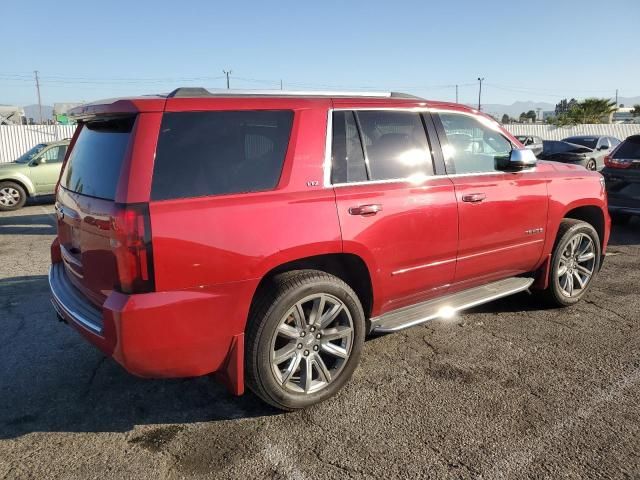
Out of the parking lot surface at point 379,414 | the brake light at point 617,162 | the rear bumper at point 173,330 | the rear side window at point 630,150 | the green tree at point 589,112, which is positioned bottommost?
the parking lot surface at point 379,414

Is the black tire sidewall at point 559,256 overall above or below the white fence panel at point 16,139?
below

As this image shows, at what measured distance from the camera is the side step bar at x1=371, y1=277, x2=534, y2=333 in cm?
351

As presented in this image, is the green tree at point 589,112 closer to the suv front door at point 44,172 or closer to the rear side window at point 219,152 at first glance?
the suv front door at point 44,172

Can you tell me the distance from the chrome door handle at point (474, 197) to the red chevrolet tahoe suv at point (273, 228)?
16 mm

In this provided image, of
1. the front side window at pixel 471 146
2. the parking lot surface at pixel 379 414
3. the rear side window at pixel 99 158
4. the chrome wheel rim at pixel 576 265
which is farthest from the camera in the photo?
the chrome wheel rim at pixel 576 265

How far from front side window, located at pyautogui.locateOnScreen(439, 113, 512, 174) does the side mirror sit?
0.16 feet

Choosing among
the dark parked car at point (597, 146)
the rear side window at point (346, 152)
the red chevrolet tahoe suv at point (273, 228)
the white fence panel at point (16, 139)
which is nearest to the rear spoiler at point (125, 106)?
the red chevrolet tahoe suv at point (273, 228)

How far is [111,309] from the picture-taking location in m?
2.57

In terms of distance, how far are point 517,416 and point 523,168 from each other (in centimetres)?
210

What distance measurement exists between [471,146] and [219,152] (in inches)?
87.6

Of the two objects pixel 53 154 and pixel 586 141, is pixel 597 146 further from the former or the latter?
pixel 53 154

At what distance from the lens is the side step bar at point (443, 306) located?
351cm

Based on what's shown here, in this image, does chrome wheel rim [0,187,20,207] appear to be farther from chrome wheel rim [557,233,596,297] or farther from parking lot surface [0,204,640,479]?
chrome wheel rim [557,233,596,297]

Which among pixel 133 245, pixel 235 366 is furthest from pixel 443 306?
pixel 133 245
